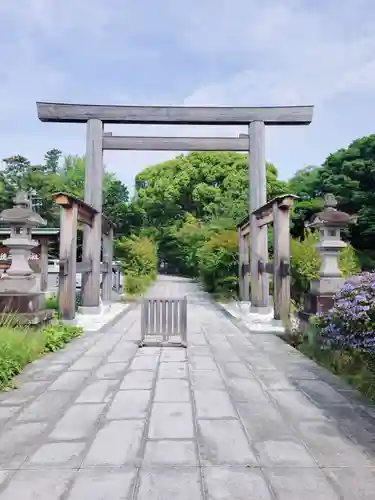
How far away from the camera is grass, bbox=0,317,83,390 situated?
13.2 ft

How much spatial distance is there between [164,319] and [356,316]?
9.76ft

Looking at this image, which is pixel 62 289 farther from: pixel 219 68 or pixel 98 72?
pixel 219 68

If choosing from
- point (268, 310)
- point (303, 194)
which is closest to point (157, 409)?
point (268, 310)

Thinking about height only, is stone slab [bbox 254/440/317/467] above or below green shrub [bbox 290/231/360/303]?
below

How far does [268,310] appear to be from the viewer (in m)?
8.61

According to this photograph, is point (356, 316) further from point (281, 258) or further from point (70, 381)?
point (281, 258)

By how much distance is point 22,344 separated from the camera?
4.70 meters

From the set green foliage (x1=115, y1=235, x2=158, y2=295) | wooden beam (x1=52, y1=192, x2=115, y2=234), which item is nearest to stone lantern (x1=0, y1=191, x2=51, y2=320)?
wooden beam (x1=52, y1=192, x2=115, y2=234)

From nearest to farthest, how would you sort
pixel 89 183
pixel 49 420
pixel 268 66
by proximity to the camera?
pixel 49 420 < pixel 268 66 < pixel 89 183

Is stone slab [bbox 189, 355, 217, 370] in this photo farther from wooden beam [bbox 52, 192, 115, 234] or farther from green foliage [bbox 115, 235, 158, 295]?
green foliage [bbox 115, 235, 158, 295]

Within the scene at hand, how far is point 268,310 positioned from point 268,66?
497 centimetres

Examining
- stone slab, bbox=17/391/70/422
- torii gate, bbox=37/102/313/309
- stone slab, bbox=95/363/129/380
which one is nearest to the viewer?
stone slab, bbox=17/391/70/422

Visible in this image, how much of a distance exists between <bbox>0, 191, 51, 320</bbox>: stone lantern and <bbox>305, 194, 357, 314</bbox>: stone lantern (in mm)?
3985

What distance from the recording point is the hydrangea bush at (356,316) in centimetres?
353
